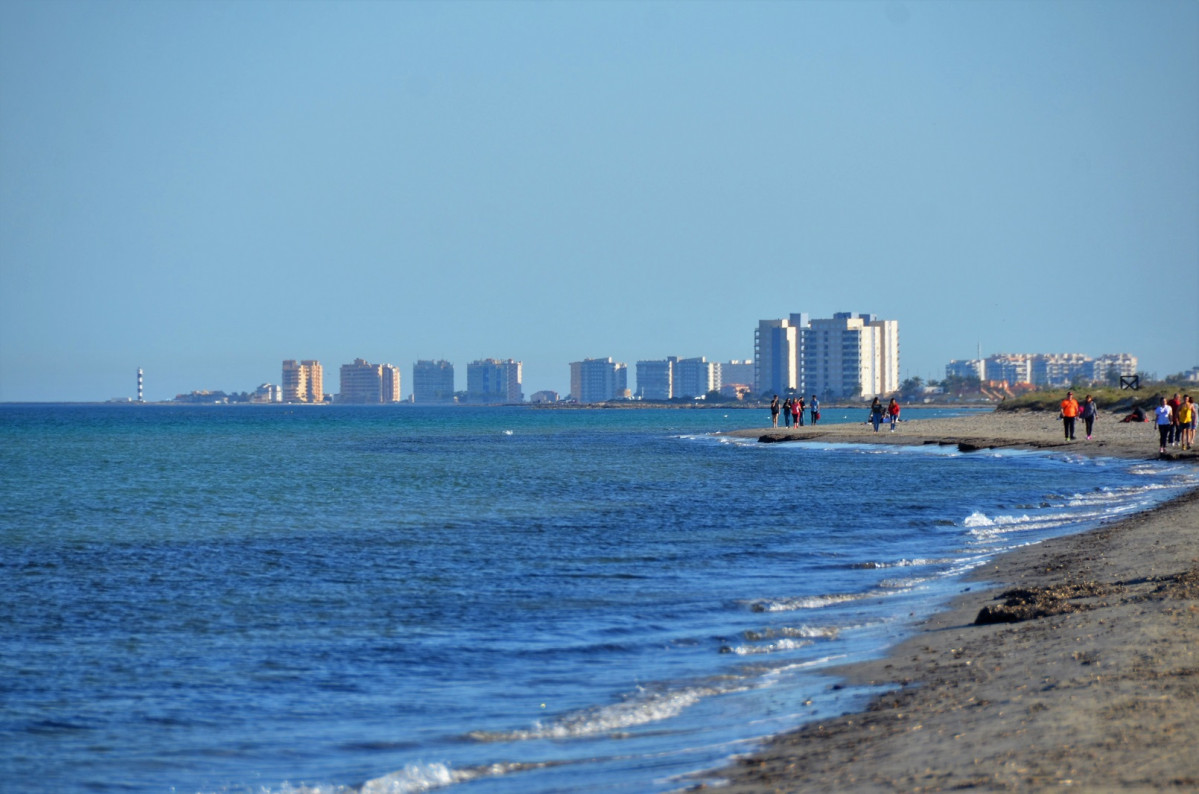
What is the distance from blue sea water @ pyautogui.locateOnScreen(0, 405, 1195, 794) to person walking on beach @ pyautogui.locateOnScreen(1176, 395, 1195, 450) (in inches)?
86.9

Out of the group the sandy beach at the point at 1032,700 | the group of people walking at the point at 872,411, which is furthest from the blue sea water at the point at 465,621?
the group of people walking at the point at 872,411

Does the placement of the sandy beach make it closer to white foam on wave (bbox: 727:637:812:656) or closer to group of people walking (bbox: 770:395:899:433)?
white foam on wave (bbox: 727:637:812:656)

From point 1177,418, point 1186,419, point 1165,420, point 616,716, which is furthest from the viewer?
point 1177,418

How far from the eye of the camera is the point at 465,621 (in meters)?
13.5

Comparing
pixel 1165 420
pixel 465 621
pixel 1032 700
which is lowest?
pixel 465 621

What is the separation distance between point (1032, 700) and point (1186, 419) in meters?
31.0

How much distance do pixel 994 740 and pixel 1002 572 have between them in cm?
884

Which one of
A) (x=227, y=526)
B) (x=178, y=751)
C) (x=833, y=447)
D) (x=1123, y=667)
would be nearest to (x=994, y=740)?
(x=1123, y=667)

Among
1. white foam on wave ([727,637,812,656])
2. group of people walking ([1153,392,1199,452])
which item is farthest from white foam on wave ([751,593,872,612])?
group of people walking ([1153,392,1199,452])

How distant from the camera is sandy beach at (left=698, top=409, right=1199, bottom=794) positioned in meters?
6.41

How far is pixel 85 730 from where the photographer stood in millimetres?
9281

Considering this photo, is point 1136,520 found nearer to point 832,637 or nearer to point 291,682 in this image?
point 832,637

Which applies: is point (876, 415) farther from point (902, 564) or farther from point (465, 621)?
point (465, 621)

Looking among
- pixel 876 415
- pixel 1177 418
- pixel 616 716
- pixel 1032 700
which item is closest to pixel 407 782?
pixel 616 716
